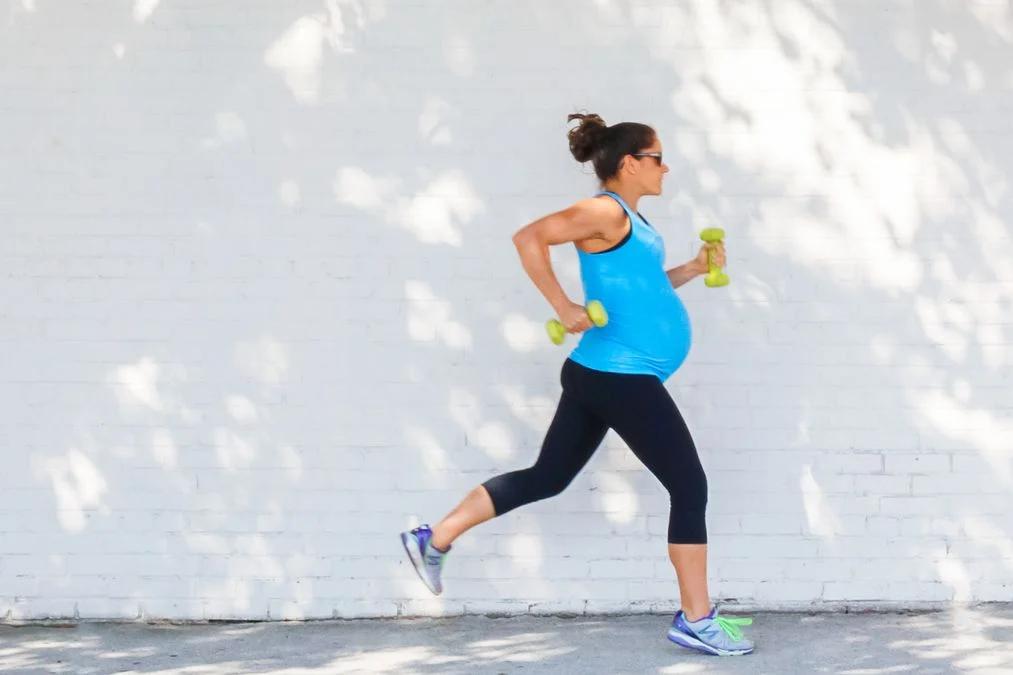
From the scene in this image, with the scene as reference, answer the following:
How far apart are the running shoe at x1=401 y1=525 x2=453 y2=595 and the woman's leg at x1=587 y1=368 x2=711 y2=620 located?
751mm

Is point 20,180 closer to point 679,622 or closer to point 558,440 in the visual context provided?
point 558,440

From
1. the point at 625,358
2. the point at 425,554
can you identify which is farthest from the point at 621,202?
the point at 425,554

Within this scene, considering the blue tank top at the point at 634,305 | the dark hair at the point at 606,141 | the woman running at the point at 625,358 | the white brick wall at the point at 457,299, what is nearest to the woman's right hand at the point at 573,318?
the woman running at the point at 625,358

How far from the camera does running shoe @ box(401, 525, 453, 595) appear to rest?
A: 535 cm

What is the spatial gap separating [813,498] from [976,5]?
1931 millimetres

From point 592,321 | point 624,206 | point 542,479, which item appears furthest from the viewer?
point 542,479

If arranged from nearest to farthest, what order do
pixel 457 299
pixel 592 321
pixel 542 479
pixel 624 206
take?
pixel 592 321 < pixel 624 206 < pixel 542 479 < pixel 457 299

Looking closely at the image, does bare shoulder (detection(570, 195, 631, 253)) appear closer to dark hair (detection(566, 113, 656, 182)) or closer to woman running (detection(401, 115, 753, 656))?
woman running (detection(401, 115, 753, 656))

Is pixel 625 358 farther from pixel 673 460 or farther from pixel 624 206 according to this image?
pixel 624 206

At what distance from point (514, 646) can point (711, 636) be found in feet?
2.37

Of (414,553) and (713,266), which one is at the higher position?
(713,266)

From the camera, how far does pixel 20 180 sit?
19.0ft

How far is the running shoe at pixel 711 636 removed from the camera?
5227 mm

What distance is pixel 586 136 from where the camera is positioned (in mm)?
5219
